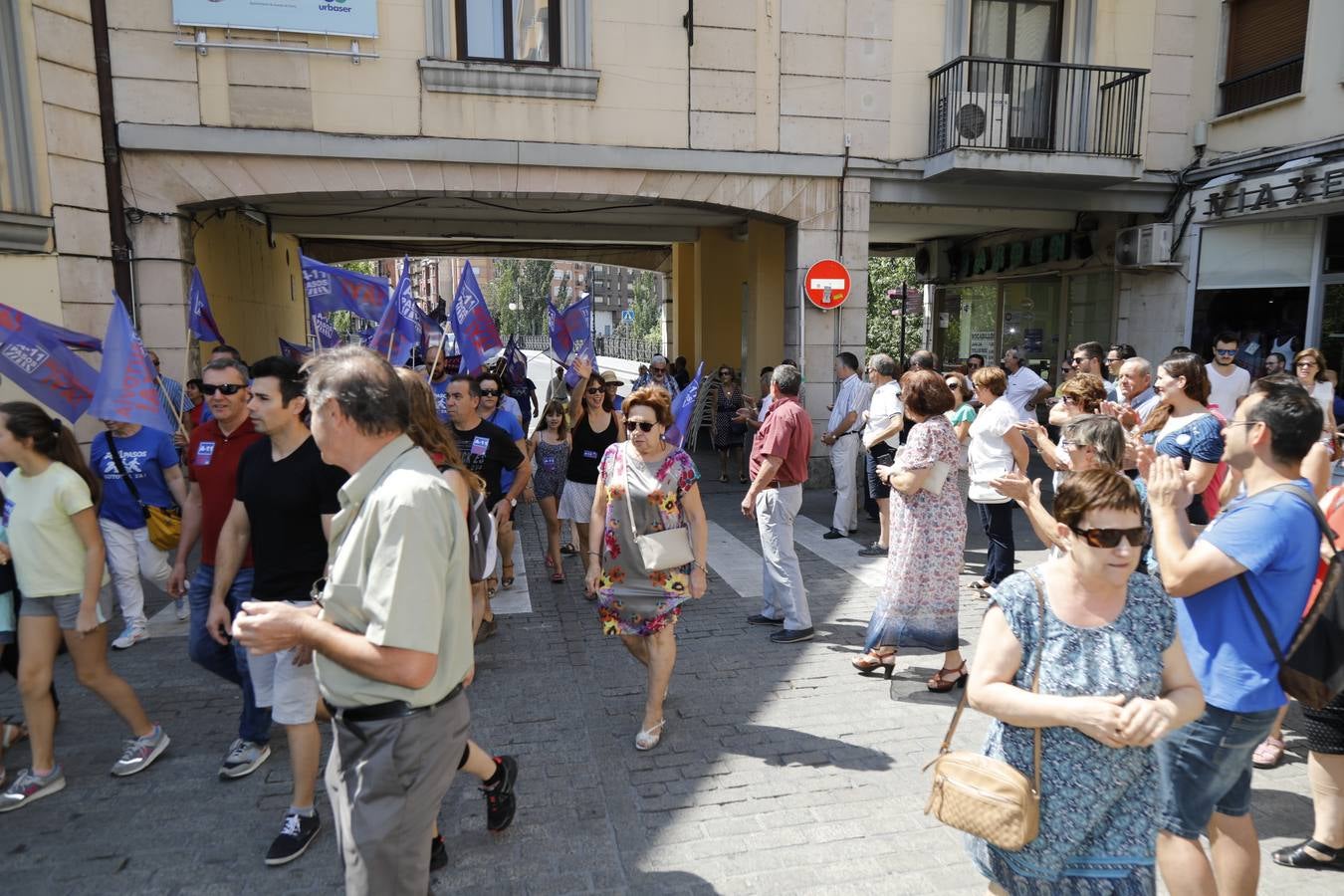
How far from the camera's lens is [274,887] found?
3.27 m

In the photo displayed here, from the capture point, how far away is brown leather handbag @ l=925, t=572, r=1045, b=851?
212cm

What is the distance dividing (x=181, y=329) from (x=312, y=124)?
9.07ft

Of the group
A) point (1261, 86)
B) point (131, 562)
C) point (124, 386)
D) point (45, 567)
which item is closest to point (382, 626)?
point (45, 567)

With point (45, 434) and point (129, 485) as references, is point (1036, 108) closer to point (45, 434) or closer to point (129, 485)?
point (129, 485)

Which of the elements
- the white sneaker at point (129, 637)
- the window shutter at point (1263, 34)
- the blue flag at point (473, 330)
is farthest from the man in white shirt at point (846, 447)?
the window shutter at point (1263, 34)

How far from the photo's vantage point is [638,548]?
4316 millimetres

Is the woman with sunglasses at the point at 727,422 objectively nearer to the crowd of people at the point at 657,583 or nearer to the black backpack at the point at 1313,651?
the crowd of people at the point at 657,583

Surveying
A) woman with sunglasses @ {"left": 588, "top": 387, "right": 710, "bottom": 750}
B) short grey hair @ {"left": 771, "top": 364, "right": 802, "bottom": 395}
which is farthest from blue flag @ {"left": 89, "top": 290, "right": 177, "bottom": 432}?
short grey hair @ {"left": 771, "top": 364, "right": 802, "bottom": 395}

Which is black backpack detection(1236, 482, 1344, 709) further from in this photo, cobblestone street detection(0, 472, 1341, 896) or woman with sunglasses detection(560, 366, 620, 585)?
woman with sunglasses detection(560, 366, 620, 585)

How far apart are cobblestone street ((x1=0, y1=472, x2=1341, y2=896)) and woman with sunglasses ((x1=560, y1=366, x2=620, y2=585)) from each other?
151cm

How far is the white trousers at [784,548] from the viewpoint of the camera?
5.83m

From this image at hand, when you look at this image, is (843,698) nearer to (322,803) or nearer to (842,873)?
(842,873)

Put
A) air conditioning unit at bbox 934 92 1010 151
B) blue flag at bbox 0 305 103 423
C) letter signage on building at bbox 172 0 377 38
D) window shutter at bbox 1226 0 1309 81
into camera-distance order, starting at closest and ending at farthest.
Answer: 1. blue flag at bbox 0 305 103 423
2. letter signage on building at bbox 172 0 377 38
3. window shutter at bbox 1226 0 1309 81
4. air conditioning unit at bbox 934 92 1010 151

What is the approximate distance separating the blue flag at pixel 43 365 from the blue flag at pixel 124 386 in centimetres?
48
